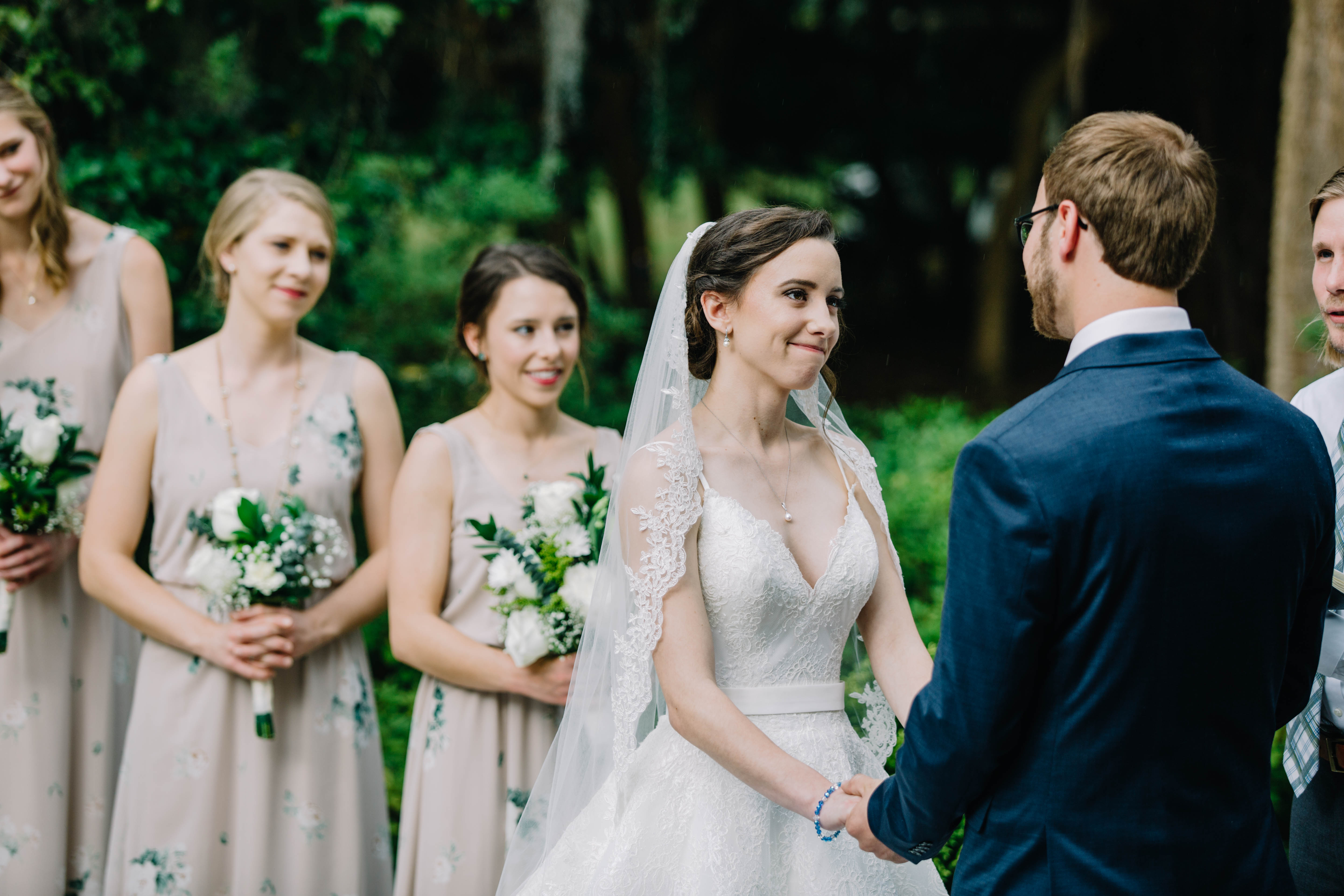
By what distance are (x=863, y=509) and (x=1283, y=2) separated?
7.37 metres

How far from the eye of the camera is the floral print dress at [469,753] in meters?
3.19

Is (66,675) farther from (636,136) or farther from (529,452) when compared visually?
(636,136)

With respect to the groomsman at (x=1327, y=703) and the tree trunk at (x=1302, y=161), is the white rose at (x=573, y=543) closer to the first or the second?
the groomsman at (x=1327, y=703)

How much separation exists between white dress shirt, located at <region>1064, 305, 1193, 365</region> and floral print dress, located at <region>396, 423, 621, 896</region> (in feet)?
6.10

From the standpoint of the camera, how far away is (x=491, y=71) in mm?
8078

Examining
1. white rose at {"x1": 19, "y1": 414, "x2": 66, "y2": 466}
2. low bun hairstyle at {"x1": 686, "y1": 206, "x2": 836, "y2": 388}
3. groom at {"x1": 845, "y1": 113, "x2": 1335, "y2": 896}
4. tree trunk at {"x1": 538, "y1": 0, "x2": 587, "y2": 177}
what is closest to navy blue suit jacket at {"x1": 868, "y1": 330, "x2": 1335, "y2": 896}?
groom at {"x1": 845, "y1": 113, "x2": 1335, "y2": 896}

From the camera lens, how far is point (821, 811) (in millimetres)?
2266

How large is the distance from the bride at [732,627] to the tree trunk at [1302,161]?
10.5ft

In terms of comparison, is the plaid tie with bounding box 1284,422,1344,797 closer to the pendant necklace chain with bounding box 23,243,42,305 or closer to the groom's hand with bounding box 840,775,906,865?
the groom's hand with bounding box 840,775,906,865

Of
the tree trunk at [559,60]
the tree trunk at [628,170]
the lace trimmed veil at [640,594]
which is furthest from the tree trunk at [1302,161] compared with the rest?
the tree trunk at [628,170]

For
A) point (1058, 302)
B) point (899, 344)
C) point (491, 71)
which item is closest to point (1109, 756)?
point (1058, 302)

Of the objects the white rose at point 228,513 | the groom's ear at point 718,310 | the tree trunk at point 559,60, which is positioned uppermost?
the tree trunk at point 559,60

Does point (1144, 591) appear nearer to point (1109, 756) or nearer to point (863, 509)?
point (1109, 756)

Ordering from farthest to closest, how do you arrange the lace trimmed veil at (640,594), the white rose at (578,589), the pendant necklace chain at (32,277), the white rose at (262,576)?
the pendant necklace chain at (32,277) < the white rose at (262,576) < the white rose at (578,589) < the lace trimmed veil at (640,594)
